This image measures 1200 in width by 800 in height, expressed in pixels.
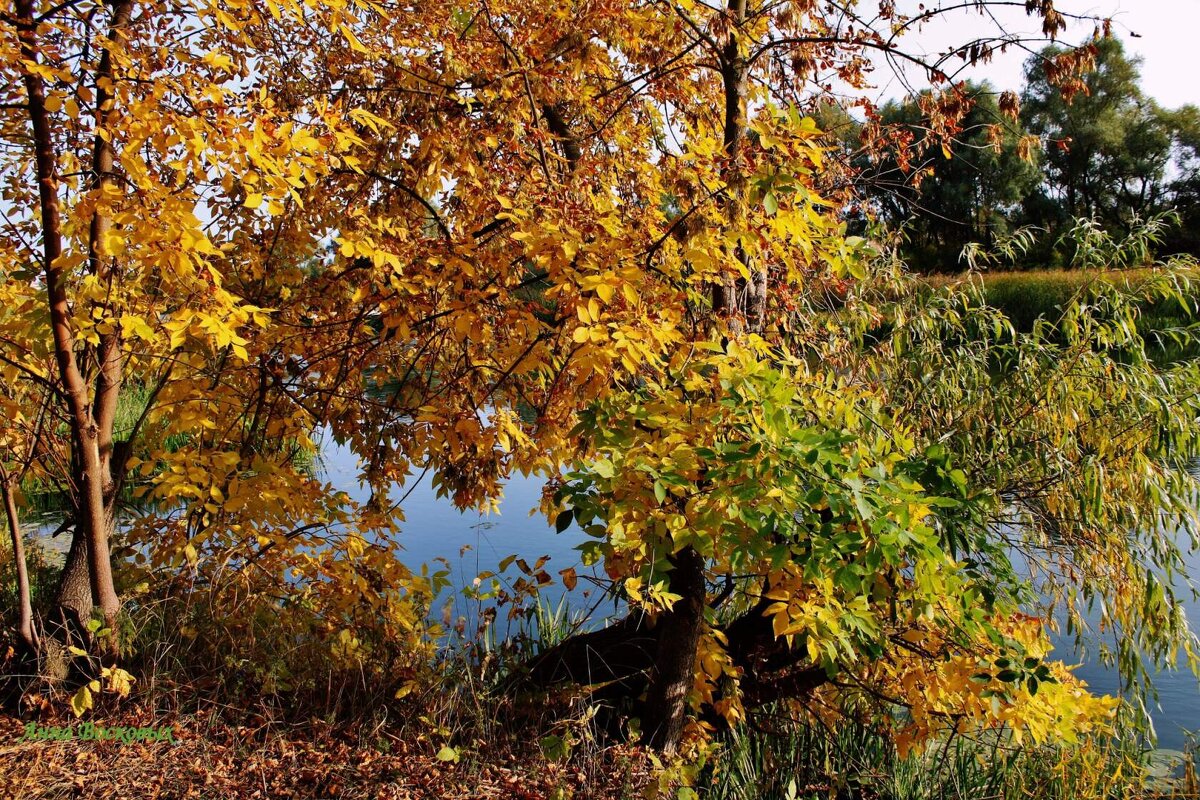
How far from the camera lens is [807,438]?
2.21m

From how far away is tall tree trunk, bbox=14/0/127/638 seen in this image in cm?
273

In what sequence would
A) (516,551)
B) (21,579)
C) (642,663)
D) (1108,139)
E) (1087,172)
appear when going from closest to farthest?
(21,579)
(642,663)
(516,551)
(1108,139)
(1087,172)

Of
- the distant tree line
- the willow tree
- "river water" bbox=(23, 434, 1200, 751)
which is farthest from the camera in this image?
the distant tree line

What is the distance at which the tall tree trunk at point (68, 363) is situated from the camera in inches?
107

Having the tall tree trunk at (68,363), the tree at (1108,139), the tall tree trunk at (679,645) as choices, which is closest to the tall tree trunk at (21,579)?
the tall tree trunk at (68,363)

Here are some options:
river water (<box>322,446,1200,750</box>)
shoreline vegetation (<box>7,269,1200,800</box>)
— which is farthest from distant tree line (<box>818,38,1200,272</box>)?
shoreline vegetation (<box>7,269,1200,800</box>)

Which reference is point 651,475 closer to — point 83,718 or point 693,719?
point 693,719

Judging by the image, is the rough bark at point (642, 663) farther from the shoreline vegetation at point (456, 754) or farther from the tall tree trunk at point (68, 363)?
the tall tree trunk at point (68, 363)

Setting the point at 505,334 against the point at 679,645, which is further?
the point at 505,334

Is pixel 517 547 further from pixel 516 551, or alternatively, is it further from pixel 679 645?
pixel 679 645

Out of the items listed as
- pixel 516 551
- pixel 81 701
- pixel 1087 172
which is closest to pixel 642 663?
pixel 81 701

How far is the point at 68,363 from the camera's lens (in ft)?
9.48

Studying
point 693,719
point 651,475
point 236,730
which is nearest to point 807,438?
point 651,475

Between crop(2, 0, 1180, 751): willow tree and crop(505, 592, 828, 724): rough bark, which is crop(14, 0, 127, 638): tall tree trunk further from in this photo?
crop(505, 592, 828, 724): rough bark
